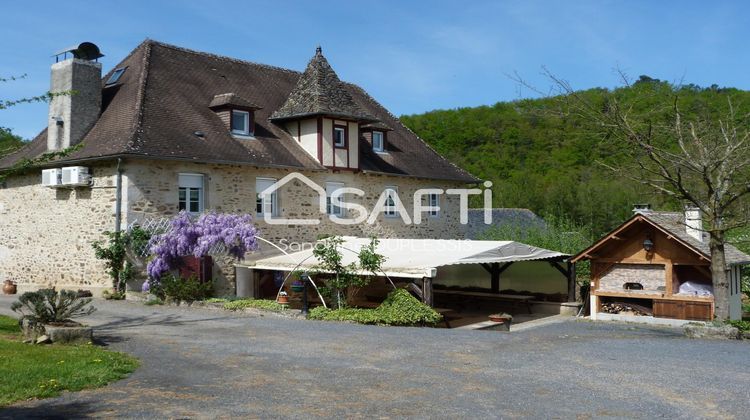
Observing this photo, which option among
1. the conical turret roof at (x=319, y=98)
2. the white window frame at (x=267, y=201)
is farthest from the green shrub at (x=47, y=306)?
the conical turret roof at (x=319, y=98)

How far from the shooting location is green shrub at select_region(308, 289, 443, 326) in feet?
48.2

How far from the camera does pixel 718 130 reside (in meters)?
14.4

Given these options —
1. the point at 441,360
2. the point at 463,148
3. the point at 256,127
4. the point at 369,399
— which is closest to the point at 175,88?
the point at 256,127

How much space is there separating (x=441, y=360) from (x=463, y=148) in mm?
57475

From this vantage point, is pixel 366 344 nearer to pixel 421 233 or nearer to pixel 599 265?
pixel 599 265

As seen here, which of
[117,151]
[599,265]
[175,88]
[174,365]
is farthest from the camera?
[175,88]

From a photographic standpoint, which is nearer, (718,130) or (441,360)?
(441,360)

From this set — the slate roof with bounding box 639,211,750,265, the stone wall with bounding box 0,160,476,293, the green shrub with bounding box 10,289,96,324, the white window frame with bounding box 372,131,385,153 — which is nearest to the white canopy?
the stone wall with bounding box 0,160,476,293

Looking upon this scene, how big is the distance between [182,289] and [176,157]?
3412 millimetres

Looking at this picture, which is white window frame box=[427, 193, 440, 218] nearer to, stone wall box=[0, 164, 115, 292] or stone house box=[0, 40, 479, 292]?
stone house box=[0, 40, 479, 292]

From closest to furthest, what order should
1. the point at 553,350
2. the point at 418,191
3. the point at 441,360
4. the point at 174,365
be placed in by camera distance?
the point at 174,365 → the point at 441,360 → the point at 553,350 → the point at 418,191

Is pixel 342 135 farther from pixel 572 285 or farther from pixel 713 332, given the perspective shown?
pixel 713 332

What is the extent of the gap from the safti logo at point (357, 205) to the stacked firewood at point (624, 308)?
8169mm

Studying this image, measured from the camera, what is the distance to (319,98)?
22.1m
